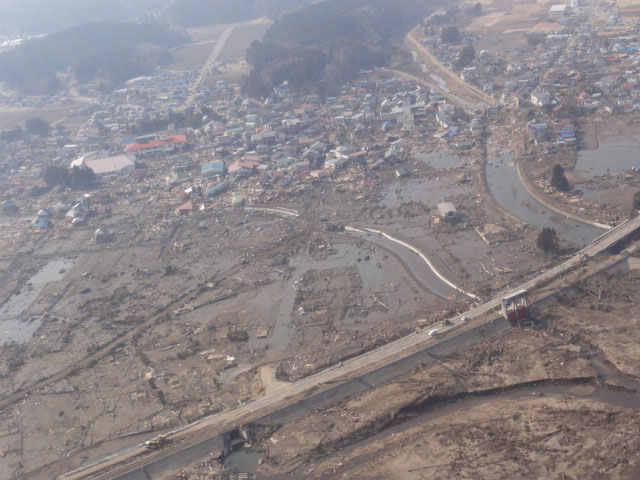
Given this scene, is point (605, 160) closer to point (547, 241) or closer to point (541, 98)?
point (541, 98)

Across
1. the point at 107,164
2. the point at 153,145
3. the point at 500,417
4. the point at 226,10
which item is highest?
the point at 226,10

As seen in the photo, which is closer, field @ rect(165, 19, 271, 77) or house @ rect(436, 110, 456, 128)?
house @ rect(436, 110, 456, 128)

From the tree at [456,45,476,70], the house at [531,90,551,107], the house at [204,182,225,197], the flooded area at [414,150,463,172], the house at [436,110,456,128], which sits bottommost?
the flooded area at [414,150,463,172]

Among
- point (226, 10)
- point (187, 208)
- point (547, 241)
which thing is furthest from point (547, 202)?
point (226, 10)

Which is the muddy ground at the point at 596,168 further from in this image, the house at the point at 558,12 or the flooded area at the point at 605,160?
the house at the point at 558,12

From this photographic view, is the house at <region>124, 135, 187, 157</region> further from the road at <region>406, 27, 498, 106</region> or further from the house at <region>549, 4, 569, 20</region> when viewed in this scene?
the house at <region>549, 4, 569, 20</region>

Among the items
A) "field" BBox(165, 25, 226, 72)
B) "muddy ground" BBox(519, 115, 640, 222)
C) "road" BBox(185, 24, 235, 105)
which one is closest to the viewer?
"muddy ground" BBox(519, 115, 640, 222)

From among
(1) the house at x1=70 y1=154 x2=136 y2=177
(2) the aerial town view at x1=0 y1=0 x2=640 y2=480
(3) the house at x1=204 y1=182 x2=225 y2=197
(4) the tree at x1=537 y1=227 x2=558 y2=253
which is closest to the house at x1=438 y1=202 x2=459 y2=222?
(2) the aerial town view at x1=0 y1=0 x2=640 y2=480
